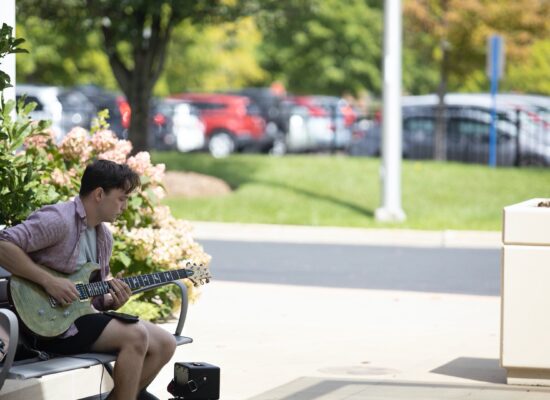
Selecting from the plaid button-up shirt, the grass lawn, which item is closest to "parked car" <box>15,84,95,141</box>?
the grass lawn

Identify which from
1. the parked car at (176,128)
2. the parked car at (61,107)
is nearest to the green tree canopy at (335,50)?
the parked car at (176,128)

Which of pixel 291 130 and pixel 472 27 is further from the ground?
pixel 472 27

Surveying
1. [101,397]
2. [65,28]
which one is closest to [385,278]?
[101,397]

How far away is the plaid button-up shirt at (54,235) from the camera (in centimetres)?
582

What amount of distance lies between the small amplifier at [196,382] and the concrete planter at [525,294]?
2.07 metres

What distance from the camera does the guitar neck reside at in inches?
232

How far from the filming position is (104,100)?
123 feet

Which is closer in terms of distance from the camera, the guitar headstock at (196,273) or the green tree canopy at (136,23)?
the guitar headstock at (196,273)

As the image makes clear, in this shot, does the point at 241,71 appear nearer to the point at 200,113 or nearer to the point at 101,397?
the point at 200,113

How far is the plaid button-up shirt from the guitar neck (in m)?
0.13

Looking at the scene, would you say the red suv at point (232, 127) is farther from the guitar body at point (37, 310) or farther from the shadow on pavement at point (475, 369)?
the guitar body at point (37, 310)

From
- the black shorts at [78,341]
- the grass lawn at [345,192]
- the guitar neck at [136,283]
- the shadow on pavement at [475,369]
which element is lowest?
the shadow on pavement at [475,369]

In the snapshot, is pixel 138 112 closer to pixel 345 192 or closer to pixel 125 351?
pixel 345 192

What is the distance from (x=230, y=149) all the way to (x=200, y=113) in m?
1.51
